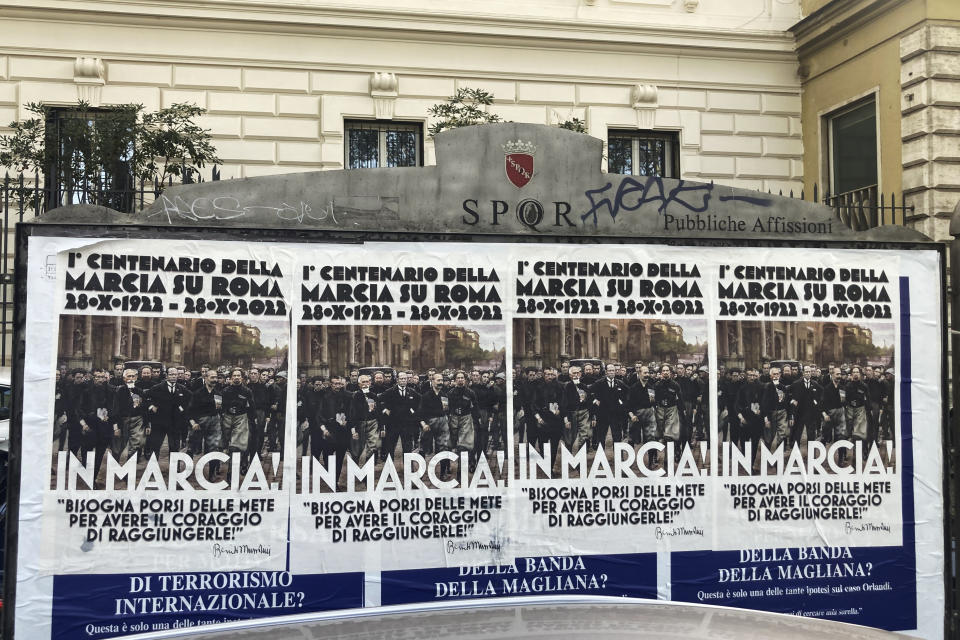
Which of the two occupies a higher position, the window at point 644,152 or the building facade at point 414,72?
the building facade at point 414,72

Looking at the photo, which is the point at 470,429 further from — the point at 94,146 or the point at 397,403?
the point at 94,146

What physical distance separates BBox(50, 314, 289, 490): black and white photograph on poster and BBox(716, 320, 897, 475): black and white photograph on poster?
2.78 m

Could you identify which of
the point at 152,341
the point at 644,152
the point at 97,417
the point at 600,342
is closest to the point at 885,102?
the point at 644,152

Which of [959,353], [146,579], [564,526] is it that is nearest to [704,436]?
[564,526]

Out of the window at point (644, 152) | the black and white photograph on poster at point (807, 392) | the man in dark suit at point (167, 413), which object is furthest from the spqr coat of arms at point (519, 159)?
the window at point (644, 152)

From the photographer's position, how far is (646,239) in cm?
559

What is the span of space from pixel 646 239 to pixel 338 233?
74.0 inches

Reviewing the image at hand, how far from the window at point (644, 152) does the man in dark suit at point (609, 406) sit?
1062cm

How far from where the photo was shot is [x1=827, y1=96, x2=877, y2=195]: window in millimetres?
14430

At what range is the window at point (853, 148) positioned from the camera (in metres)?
14.4

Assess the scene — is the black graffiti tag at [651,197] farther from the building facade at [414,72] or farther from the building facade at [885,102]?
the building facade at [414,72]

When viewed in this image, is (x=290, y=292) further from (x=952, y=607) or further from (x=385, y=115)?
(x=385, y=115)

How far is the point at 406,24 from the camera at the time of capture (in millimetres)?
14523

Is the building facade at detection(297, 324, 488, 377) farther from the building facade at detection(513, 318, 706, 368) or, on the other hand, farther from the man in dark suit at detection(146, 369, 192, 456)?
the man in dark suit at detection(146, 369, 192, 456)
